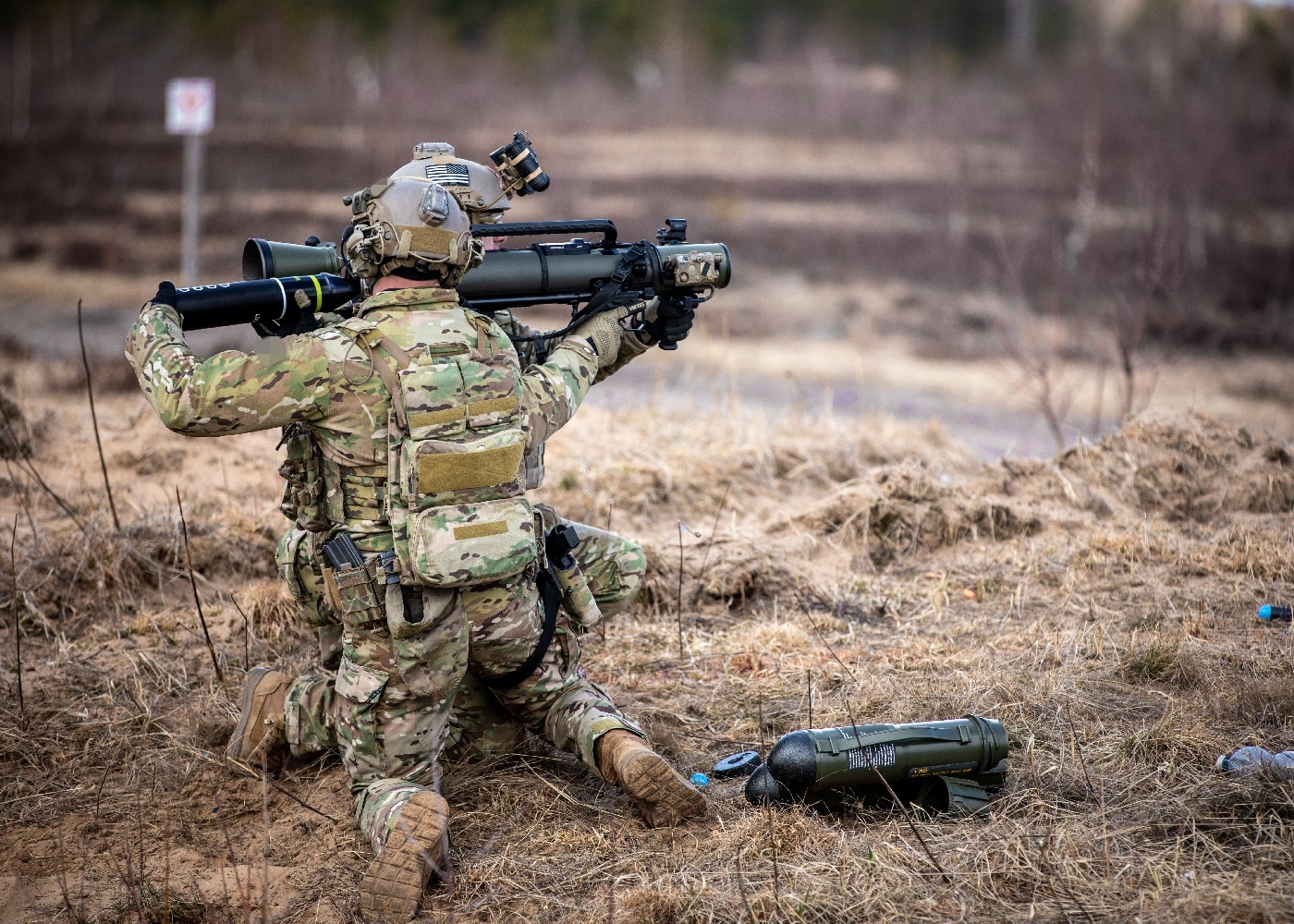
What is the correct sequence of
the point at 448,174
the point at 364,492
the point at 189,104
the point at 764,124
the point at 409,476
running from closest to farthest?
the point at 409,476
the point at 364,492
the point at 448,174
the point at 189,104
the point at 764,124

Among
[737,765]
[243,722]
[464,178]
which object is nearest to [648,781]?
[737,765]

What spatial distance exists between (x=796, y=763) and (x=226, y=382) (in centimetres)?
186

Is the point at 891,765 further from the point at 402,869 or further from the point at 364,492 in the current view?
the point at 364,492

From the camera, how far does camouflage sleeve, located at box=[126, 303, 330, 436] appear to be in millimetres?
3025

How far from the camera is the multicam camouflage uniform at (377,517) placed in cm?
306

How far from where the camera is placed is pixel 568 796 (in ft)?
11.5

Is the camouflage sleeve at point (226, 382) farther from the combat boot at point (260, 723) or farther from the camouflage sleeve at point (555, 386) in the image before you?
the combat boot at point (260, 723)

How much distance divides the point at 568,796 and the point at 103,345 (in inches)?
384

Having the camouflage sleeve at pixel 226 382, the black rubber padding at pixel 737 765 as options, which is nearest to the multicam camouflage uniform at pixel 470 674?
the camouflage sleeve at pixel 226 382

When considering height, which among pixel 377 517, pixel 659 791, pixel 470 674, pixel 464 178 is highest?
pixel 464 178

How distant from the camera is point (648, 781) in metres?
3.22

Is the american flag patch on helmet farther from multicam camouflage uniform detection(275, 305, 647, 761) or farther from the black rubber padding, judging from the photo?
the black rubber padding

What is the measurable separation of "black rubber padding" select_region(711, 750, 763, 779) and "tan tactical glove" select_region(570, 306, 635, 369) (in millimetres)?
1352

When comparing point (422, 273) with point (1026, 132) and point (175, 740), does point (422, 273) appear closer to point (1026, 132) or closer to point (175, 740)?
point (175, 740)
